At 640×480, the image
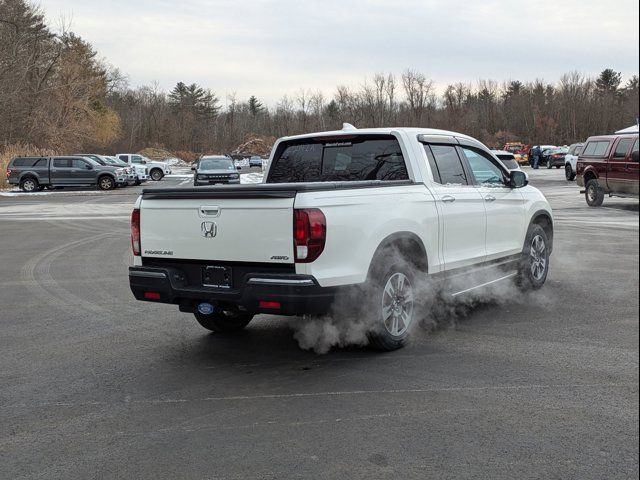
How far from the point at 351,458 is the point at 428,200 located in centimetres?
300

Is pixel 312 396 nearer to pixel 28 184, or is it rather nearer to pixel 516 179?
pixel 516 179

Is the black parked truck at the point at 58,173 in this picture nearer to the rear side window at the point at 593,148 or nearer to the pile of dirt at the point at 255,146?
the rear side window at the point at 593,148

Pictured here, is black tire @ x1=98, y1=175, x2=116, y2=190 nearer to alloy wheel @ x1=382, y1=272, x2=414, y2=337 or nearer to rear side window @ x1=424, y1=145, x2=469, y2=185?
rear side window @ x1=424, y1=145, x2=469, y2=185

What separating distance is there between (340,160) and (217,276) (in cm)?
206

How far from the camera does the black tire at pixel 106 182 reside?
35.8m

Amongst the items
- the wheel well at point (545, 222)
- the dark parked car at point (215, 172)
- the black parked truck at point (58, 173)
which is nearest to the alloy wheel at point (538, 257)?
the wheel well at point (545, 222)

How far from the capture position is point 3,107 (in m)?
43.8

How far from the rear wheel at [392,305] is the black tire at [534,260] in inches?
88.9

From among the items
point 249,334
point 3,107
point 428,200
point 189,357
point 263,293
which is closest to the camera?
point 263,293

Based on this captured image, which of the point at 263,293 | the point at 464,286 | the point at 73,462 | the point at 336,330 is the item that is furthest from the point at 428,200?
the point at 73,462

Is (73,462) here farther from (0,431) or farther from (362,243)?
(362,243)

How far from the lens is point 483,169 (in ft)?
23.9

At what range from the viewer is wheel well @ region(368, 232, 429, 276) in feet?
17.8

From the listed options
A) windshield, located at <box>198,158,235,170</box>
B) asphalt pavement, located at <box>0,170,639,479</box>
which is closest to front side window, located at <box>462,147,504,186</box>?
asphalt pavement, located at <box>0,170,639,479</box>
